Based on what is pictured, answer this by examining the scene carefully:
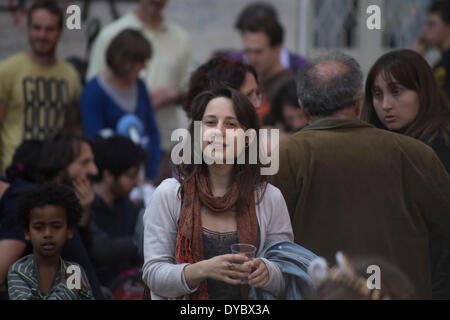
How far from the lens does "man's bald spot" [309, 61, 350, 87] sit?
3502mm

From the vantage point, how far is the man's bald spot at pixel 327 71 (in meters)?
3.50

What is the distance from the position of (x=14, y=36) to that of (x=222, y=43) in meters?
2.31

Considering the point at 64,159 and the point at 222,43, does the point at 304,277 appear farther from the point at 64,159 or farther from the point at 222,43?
the point at 222,43

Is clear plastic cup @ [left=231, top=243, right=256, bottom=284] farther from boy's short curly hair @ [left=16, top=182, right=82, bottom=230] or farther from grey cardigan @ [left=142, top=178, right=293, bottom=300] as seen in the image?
boy's short curly hair @ [left=16, top=182, right=82, bottom=230]

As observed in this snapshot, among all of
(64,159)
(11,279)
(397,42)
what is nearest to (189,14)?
(397,42)

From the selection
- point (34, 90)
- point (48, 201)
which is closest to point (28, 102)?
point (34, 90)

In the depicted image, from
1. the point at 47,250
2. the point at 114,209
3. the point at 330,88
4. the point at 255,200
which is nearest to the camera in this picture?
the point at 255,200

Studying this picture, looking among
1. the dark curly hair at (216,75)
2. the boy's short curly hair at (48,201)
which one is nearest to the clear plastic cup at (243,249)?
the dark curly hair at (216,75)

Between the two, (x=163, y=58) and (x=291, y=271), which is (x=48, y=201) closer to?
(x=291, y=271)

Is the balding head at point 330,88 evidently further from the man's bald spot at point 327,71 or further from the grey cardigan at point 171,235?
the grey cardigan at point 171,235

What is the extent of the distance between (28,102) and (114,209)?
146cm

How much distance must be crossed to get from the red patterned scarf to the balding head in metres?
0.67

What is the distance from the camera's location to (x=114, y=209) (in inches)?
209

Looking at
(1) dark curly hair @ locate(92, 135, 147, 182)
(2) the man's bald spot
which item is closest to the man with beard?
(1) dark curly hair @ locate(92, 135, 147, 182)
